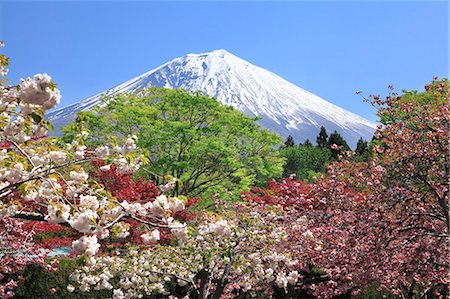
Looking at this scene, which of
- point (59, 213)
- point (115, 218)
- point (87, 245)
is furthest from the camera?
point (115, 218)

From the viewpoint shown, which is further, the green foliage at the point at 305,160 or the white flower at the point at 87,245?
the green foliage at the point at 305,160

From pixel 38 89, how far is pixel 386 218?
542cm

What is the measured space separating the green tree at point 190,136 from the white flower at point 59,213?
14296 millimetres

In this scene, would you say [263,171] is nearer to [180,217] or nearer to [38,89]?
[180,217]

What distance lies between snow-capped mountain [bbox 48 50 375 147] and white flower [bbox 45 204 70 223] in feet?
389

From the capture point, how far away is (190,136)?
18422 mm

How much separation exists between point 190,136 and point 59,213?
606 inches

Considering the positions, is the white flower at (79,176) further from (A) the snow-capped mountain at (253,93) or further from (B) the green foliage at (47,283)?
(A) the snow-capped mountain at (253,93)

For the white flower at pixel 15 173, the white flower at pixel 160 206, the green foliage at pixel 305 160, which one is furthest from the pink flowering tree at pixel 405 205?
the green foliage at pixel 305 160

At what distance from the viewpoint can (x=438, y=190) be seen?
20.2ft

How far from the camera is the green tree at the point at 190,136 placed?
59.4 ft

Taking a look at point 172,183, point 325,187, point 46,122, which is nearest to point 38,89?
point 46,122

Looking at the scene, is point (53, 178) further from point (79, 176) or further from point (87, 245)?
point (87, 245)

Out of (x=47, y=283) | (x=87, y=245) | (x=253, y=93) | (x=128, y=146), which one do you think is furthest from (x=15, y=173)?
(x=253, y=93)
